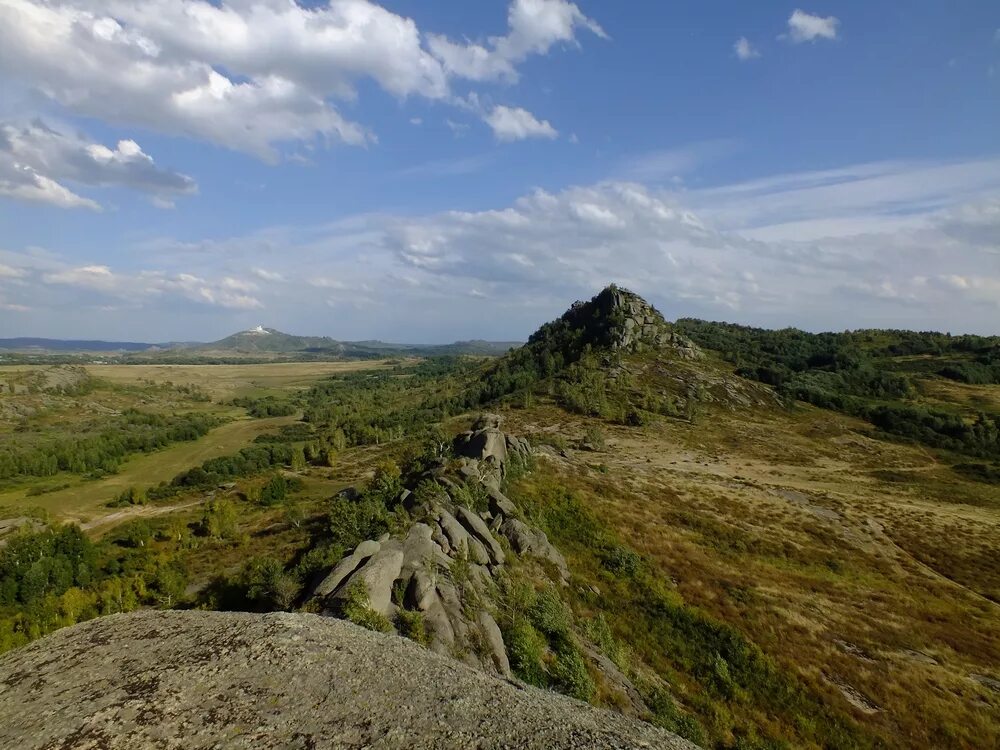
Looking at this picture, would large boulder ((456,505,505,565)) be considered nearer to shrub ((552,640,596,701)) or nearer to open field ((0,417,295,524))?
shrub ((552,640,596,701))

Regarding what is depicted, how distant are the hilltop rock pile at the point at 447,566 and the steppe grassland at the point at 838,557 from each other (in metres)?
14.6

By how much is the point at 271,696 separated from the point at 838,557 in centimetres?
5930

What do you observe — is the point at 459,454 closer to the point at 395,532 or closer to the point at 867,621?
the point at 395,532

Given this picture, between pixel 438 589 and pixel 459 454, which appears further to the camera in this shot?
pixel 459 454

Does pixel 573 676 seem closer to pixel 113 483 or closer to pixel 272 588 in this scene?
pixel 272 588

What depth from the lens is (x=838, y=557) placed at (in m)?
53.6

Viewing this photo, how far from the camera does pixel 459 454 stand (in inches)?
2201

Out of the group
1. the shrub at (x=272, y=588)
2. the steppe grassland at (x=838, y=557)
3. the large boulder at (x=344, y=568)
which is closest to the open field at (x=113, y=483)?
the steppe grassland at (x=838, y=557)

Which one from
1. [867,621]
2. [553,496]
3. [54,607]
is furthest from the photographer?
[553,496]

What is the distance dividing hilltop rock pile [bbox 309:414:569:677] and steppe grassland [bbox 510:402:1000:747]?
1457cm

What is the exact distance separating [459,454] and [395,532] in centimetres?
2617

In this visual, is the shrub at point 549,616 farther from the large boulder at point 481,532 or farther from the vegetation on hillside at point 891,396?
the vegetation on hillside at point 891,396

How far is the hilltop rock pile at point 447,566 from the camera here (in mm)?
22453

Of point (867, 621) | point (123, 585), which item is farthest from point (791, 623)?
point (123, 585)
